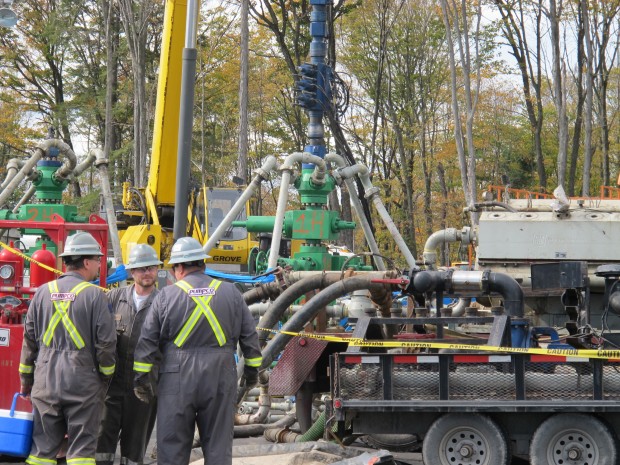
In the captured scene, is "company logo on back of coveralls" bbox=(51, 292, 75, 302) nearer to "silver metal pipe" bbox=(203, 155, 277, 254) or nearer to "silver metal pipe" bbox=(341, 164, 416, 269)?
"silver metal pipe" bbox=(203, 155, 277, 254)

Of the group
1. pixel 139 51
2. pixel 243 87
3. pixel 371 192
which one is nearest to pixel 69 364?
pixel 371 192

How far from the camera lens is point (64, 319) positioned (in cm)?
776

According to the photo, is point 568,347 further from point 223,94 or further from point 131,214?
point 223,94

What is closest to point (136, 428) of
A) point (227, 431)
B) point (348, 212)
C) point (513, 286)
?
point (227, 431)

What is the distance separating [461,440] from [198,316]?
2727 millimetres

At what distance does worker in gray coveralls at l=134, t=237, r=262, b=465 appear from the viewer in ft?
23.6

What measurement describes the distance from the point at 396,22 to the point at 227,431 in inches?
1208

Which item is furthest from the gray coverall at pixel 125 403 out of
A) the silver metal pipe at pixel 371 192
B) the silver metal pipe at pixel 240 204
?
the silver metal pipe at pixel 371 192

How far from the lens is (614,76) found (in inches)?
1550

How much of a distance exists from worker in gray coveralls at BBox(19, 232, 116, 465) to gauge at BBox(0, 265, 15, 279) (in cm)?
232

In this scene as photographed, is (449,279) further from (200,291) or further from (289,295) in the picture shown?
(200,291)

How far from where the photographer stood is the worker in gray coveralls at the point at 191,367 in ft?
23.6

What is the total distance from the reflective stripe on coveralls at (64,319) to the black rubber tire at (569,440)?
12.7ft

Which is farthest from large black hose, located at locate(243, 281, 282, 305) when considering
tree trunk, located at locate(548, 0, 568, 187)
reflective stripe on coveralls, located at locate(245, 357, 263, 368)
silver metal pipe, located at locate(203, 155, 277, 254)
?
tree trunk, located at locate(548, 0, 568, 187)
